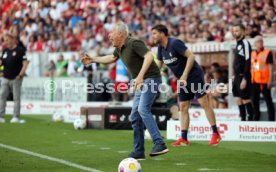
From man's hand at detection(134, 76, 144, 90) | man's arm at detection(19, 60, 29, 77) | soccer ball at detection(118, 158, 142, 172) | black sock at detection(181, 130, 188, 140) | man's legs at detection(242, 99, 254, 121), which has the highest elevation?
man's arm at detection(19, 60, 29, 77)

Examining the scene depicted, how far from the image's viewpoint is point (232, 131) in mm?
15180

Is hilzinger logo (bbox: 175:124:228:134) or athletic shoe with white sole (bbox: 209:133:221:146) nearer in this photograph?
athletic shoe with white sole (bbox: 209:133:221:146)

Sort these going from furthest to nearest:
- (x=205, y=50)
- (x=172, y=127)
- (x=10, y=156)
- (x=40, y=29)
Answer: (x=40, y=29)
(x=205, y=50)
(x=172, y=127)
(x=10, y=156)

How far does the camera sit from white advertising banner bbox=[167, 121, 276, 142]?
1501 centimetres

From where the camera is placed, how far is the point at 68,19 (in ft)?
109

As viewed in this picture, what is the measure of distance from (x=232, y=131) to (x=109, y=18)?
16.7 meters

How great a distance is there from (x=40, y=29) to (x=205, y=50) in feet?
39.6

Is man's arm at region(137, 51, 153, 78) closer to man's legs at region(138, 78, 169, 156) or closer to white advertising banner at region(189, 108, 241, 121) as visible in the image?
man's legs at region(138, 78, 169, 156)

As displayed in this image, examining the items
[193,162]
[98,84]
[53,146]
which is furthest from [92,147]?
[98,84]

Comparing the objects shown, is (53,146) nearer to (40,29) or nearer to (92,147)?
(92,147)

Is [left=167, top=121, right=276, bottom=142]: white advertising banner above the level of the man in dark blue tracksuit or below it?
below

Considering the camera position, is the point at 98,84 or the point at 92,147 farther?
the point at 98,84

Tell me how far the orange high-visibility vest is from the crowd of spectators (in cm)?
348

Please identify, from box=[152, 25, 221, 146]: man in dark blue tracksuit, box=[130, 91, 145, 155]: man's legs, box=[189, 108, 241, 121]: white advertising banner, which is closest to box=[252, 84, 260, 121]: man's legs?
box=[189, 108, 241, 121]: white advertising banner
